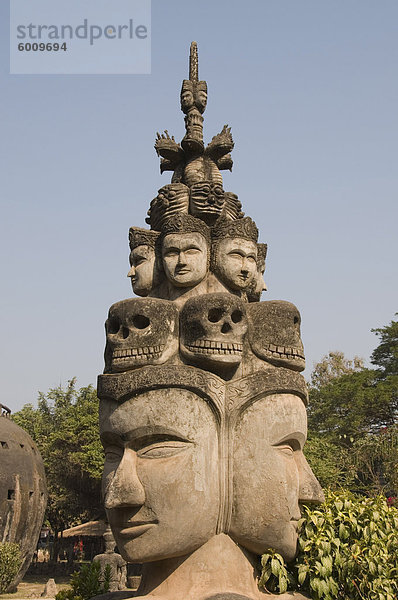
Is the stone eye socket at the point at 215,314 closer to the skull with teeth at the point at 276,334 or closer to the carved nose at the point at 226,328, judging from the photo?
the carved nose at the point at 226,328

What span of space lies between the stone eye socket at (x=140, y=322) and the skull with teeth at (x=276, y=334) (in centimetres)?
100

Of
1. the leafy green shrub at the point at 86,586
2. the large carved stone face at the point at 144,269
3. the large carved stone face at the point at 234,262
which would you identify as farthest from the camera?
the leafy green shrub at the point at 86,586

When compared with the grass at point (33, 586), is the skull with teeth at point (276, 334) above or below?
above

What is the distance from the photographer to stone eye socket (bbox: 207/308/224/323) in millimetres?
5840

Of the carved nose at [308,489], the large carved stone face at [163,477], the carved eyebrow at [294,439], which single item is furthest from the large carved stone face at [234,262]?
the carved nose at [308,489]

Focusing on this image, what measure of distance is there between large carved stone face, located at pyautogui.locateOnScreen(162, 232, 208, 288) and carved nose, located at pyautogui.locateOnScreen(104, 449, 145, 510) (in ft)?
6.49

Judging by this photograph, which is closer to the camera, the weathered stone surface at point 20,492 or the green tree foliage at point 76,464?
the weathered stone surface at point 20,492

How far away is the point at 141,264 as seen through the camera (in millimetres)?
6840

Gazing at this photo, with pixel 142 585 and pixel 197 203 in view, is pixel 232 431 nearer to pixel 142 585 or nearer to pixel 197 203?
pixel 142 585

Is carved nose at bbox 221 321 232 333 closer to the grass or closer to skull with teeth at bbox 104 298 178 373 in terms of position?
skull with teeth at bbox 104 298 178 373

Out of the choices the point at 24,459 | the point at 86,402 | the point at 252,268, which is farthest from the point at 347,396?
the point at 252,268

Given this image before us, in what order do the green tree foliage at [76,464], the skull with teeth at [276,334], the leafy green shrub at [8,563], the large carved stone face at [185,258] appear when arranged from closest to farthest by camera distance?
the skull with teeth at [276,334] → the large carved stone face at [185,258] → the leafy green shrub at [8,563] → the green tree foliage at [76,464]

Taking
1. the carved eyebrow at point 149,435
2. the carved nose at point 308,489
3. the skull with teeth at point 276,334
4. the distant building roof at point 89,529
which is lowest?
the distant building roof at point 89,529

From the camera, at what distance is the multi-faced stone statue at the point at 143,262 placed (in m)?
6.80
